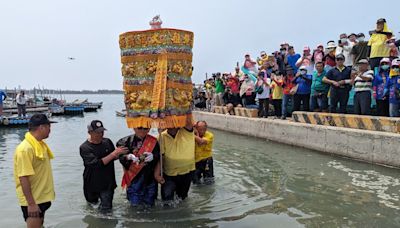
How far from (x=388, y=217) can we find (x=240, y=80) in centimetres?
1401

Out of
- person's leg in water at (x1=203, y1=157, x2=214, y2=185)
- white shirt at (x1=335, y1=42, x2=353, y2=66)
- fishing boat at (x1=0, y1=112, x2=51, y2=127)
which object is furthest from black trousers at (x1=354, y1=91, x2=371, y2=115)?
fishing boat at (x1=0, y1=112, x2=51, y2=127)

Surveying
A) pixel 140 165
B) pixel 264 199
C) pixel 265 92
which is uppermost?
pixel 265 92

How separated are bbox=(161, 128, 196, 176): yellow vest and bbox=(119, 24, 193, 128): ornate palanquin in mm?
439

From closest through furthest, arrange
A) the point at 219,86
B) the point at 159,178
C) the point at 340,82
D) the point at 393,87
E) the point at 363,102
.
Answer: the point at 159,178 < the point at 393,87 < the point at 363,102 < the point at 340,82 < the point at 219,86

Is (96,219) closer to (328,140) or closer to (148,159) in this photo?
(148,159)

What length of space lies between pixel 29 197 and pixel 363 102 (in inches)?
380

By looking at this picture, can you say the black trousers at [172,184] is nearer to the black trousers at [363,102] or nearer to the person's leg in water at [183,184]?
the person's leg in water at [183,184]

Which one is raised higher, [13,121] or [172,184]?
[172,184]

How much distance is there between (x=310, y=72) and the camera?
14.1 metres

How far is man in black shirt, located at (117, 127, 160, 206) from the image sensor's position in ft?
19.5

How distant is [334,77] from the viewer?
12.0 m

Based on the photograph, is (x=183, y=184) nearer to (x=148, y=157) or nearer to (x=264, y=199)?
(x=148, y=157)

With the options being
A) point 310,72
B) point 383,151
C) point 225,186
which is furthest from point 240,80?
Result: point 225,186

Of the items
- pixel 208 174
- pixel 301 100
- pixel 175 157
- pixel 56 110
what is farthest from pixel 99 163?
pixel 56 110
